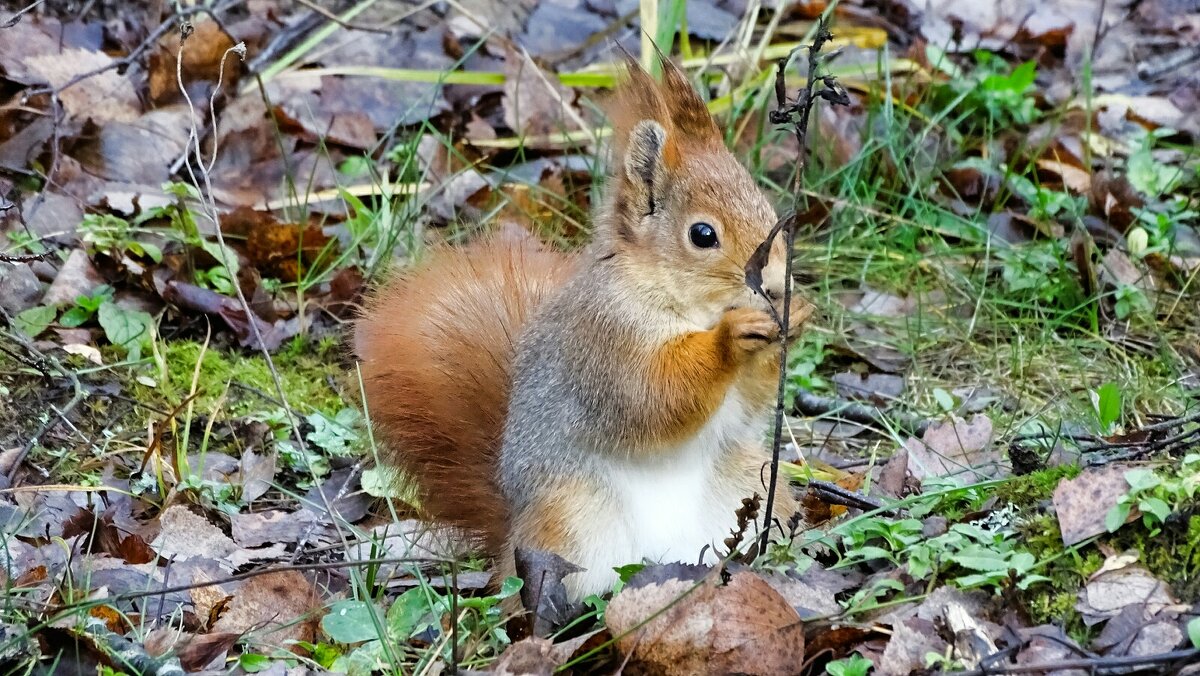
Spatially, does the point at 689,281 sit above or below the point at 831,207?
above

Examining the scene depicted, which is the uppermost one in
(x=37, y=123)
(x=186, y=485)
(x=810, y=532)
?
(x=37, y=123)

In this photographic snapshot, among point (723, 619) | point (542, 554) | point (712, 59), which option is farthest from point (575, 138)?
point (723, 619)

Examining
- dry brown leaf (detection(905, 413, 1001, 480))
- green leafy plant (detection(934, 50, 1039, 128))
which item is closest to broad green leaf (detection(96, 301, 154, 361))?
dry brown leaf (detection(905, 413, 1001, 480))

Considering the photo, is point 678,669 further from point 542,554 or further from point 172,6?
point 172,6

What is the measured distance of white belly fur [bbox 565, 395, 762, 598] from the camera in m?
2.18

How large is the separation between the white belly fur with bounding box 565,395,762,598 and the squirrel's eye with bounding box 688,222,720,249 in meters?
0.27

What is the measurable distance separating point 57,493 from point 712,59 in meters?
2.36

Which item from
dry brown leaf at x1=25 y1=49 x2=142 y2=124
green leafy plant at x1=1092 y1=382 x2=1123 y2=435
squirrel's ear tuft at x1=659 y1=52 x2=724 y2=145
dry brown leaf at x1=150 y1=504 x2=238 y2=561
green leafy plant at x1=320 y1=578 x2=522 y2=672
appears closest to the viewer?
green leafy plant at x1=320 y1=578 x2=522 y2=672

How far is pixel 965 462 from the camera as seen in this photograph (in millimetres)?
2615

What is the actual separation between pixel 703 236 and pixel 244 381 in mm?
1379

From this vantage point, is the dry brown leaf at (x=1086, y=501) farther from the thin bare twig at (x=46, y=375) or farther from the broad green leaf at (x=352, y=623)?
the thin bare twig at (x=46, y=375)

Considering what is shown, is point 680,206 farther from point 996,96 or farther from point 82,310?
point 996,96

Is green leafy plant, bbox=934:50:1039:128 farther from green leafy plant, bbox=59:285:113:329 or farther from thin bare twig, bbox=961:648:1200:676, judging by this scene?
thin bare twig, bbox=961:648:1200:676

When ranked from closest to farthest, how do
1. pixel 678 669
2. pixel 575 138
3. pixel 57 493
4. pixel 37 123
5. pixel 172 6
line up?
pixel 678 669, pixel 57 493, pixel 37 123, pixel 575 138, pixel 172 6
